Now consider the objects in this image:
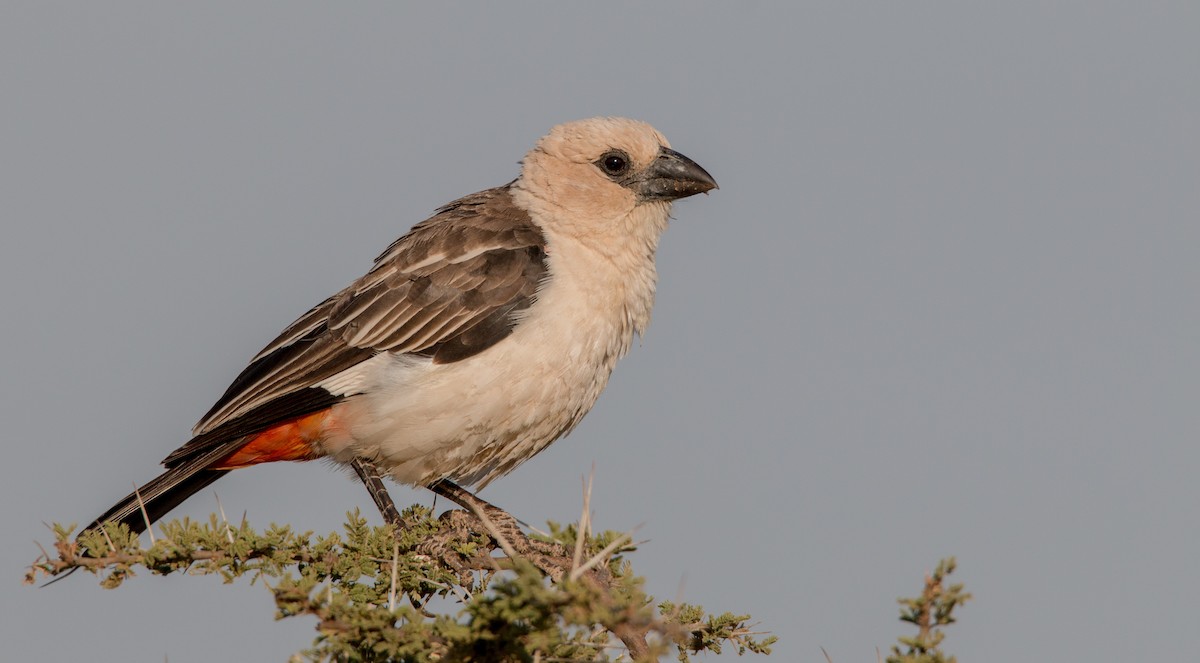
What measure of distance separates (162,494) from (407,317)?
147cm

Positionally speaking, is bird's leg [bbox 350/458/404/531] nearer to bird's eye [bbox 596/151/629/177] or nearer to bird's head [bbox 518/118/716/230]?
bird's head [bbox 518/118/716/230]

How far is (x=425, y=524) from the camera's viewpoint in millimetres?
5293

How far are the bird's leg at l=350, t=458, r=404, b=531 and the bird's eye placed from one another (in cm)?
209

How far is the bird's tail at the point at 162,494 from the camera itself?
568 cm

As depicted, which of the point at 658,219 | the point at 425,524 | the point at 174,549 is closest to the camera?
the point at 174,549

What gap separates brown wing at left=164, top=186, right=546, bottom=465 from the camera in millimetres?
5891

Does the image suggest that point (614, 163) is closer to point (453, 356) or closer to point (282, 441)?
point (453, 356)

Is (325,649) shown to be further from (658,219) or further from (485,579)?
(658,219)

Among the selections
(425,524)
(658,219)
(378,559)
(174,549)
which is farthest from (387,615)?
(658,219)

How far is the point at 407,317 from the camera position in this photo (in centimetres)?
607

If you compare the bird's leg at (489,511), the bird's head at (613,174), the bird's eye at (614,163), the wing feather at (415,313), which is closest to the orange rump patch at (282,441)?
the wing feather at (415,313)

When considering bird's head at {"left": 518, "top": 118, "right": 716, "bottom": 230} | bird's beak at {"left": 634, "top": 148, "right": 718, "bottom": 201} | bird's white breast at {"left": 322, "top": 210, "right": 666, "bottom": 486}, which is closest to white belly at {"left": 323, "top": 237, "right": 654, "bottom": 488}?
bird's white breast at {"left": 322, "top": 210, "right": 666, "bottom": 486}

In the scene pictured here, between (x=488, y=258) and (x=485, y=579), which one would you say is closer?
(x=485, y=579)

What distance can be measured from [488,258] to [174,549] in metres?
2.80
